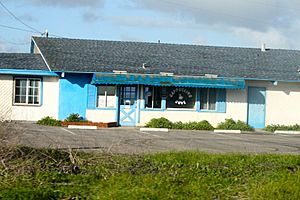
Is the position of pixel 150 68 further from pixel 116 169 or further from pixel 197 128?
pixel 116 169

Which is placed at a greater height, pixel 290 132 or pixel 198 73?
pixel 198 73

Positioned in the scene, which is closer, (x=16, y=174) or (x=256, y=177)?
(x=16, y=174)

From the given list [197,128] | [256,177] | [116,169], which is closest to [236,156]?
[256,177]

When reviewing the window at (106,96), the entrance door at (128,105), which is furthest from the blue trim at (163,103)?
the window at (106,96)

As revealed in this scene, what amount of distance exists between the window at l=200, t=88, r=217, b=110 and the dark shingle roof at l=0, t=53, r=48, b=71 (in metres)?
7.84

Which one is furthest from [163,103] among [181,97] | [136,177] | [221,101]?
[136,177]

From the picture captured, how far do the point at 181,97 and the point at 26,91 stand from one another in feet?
24.9

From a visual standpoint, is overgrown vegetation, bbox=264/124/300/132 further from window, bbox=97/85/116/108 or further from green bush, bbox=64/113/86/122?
green bush, bbox=64/113/86/122

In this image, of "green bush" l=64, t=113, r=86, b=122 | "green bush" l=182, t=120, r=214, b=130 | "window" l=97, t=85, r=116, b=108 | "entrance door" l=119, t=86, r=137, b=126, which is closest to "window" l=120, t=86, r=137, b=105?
"entrance door" l=119, t=86, r=137, b=126

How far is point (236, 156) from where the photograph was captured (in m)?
14.3

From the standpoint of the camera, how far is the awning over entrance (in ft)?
88.4

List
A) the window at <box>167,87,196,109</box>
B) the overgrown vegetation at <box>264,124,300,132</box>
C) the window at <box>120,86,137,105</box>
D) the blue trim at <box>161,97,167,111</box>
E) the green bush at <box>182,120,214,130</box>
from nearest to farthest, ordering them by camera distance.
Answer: the green bush at <box>182,120,214,130</box>, the window at <box>120,86,137,105</box>, the blue trim at <box>161,97,167,111</box>, the window at <box>167,87,196,109</box>, the overgrown vegetation at <box>264,124,300,132</box>

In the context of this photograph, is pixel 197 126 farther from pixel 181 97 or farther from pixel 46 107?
pixel 46 107

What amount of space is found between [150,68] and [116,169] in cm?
1797
